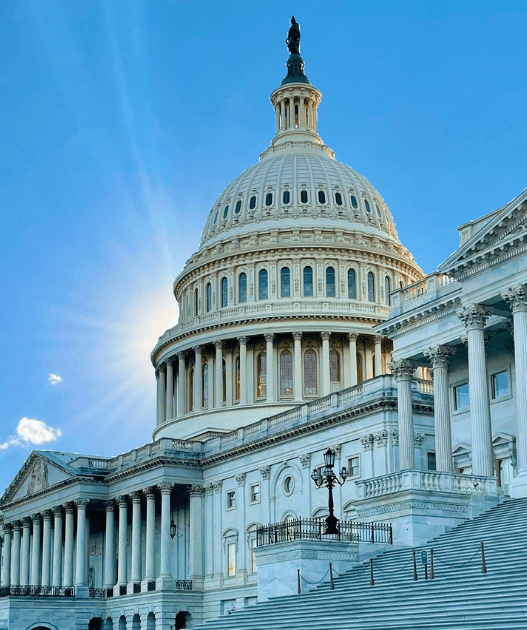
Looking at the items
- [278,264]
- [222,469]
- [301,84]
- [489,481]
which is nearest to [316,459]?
[222,469]

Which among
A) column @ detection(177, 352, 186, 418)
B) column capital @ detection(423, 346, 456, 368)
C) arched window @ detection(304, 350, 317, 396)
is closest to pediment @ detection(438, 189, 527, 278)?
column capital @ detection(423, 346, 456, 368)

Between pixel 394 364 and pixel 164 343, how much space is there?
52999 mm

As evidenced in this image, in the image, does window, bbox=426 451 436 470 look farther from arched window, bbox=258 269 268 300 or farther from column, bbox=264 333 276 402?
arched window, bbox=258 269 268 300

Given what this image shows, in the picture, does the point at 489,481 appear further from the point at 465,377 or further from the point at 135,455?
the point at 135,455

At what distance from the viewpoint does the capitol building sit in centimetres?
4841

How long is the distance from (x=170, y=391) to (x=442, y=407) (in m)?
56.6

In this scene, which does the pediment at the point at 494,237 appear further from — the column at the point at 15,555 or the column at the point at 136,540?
the column at the point at 15,555

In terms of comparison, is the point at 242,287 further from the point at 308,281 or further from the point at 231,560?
the point at 231,560

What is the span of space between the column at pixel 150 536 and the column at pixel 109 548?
237 inches

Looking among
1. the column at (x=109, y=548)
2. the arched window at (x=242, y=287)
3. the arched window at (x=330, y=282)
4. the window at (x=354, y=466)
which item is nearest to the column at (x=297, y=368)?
the arched window at (x=330, y=282)

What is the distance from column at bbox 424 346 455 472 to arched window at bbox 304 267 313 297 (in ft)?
155

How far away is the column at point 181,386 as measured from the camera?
351ft

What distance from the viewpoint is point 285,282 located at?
106 metres

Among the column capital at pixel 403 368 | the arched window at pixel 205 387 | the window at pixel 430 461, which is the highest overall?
the arched window at pixel 205 387
